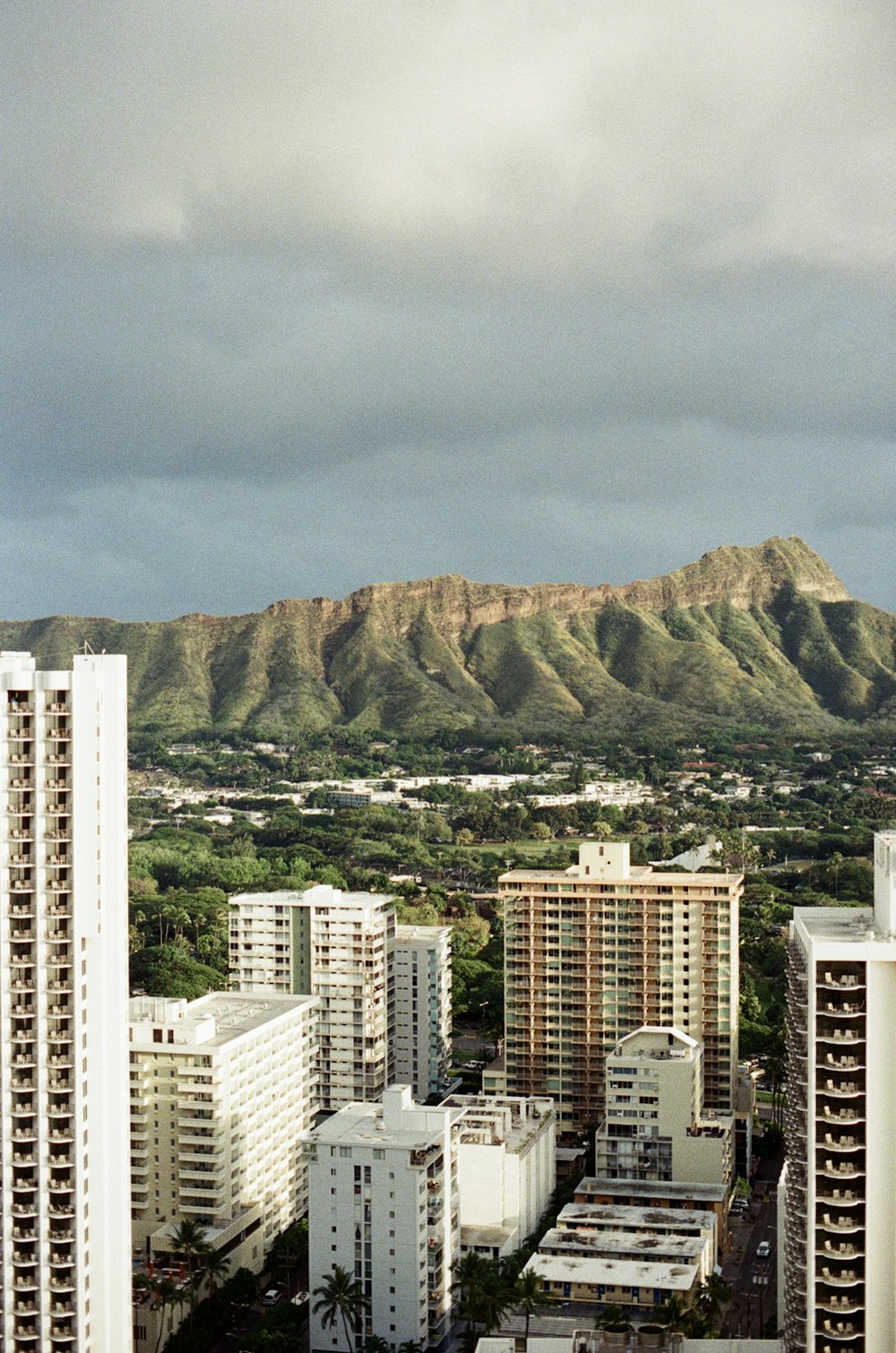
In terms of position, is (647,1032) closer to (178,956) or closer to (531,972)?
(531,972)

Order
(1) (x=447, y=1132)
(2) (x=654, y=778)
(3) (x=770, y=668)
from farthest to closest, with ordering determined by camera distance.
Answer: (3) (x=770, y=668) < (2) (x=654, y=778) < (1) (x=447, y=1132)

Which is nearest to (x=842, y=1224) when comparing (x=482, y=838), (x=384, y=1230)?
(x=384, y=1230)

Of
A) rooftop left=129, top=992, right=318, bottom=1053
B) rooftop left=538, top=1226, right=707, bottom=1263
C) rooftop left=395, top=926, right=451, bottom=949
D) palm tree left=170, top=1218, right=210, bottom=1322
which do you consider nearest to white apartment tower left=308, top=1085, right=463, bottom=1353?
palm tree left=170, top=1218, right=210, bottom=1322

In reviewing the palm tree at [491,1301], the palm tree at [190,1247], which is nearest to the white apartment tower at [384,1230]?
the palm tree at [491,1301]

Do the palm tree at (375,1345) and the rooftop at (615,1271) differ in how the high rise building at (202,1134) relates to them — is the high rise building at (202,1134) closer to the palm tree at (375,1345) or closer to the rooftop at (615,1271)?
the palm tree at (375,1345)

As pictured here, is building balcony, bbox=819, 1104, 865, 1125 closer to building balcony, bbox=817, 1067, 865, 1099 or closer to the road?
building balcony, bbox=817, 1067, 865, 1099

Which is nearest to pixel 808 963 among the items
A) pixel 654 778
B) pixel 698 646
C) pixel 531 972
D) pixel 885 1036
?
pixel 885 1036
